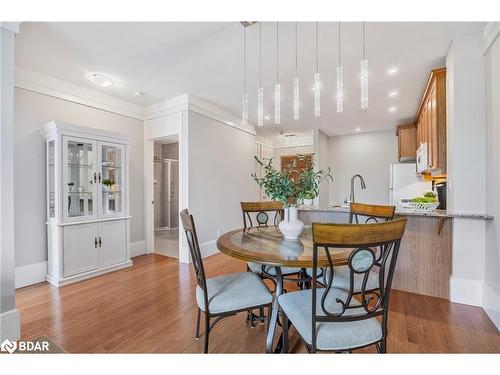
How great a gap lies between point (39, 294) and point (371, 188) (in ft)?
21.0

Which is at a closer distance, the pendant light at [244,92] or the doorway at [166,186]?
the pendant light at [244,92]

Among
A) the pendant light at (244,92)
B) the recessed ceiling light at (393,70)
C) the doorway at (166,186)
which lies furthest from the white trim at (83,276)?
the recessed ceiling light at (393,70)

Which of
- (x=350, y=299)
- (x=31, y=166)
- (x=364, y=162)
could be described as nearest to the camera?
(x=350, y=299)

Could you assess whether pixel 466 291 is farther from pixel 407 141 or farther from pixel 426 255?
pixel 407 141

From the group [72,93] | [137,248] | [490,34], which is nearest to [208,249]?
[137,248]

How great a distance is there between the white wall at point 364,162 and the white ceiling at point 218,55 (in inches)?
87.3

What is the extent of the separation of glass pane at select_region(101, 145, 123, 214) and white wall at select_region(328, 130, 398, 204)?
500cm

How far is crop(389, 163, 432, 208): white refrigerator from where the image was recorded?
4.89 metres

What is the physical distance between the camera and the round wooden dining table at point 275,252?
1357 millimetres

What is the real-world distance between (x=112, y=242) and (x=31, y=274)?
90cm

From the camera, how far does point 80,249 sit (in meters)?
3.16

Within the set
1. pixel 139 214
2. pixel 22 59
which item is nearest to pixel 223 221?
pixel 139 214

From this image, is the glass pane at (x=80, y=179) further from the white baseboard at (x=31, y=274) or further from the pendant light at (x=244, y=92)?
the pendant light at (x=244, y=92)

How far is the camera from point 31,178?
3.04 metres
